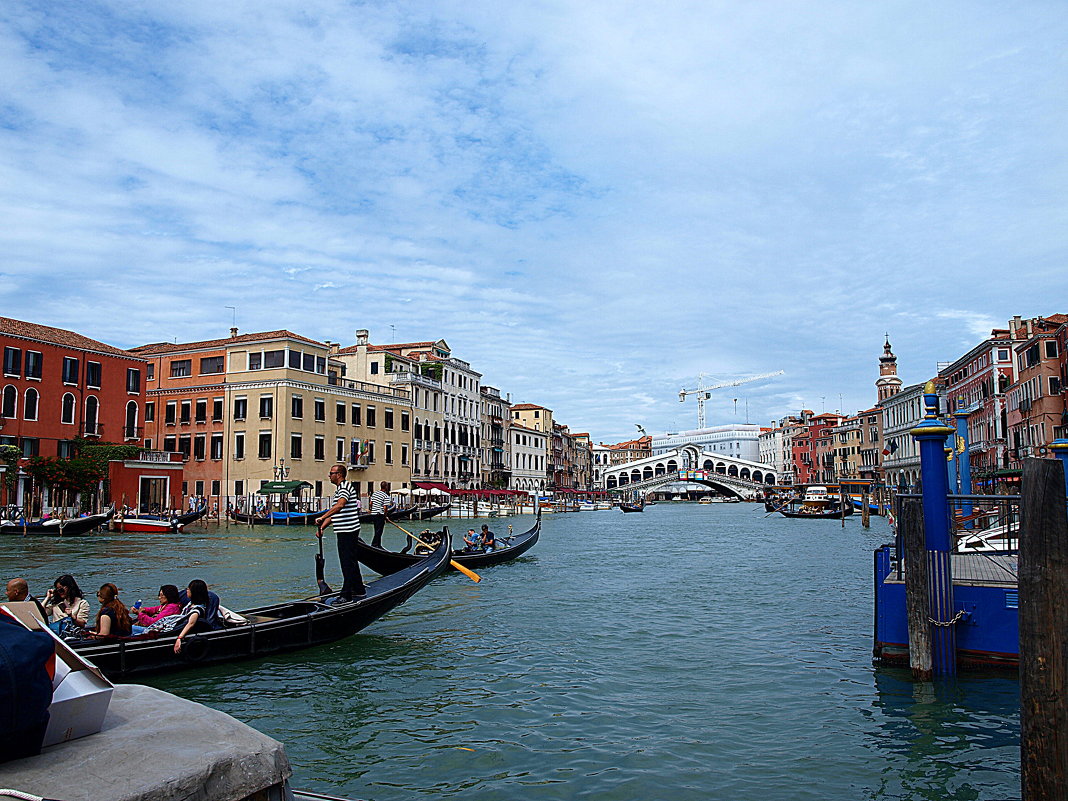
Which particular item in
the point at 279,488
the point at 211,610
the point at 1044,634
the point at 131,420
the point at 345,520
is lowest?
the point at 211,610

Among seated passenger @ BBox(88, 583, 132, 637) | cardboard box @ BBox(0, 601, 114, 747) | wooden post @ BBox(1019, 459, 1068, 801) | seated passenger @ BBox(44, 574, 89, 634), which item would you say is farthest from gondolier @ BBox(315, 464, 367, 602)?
cardboard box @ BBox(0, 601, 114, 747)

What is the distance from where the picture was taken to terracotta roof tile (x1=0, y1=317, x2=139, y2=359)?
24717mm

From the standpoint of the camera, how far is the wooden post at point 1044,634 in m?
3.43

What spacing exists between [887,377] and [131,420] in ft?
171

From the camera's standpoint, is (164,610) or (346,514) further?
(346,514)

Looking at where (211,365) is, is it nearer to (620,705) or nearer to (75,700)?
(620,705)

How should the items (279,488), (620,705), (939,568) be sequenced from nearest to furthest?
(939,568), (620,705), (279,488)

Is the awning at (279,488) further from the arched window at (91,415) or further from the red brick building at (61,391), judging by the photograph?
the arched window at (91,415)

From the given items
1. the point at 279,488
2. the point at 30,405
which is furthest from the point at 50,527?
the point at 279,488

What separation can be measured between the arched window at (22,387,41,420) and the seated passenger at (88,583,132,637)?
849 inches

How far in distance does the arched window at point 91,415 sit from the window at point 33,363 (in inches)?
78.6

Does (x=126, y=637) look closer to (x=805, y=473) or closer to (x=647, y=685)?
(x=647, y=685)

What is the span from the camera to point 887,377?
61.8 m

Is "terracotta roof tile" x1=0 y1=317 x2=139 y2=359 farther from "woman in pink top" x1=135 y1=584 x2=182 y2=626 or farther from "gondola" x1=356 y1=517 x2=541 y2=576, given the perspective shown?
"woman in pink top" x1=135 y1=584 x2=182 y2=626
